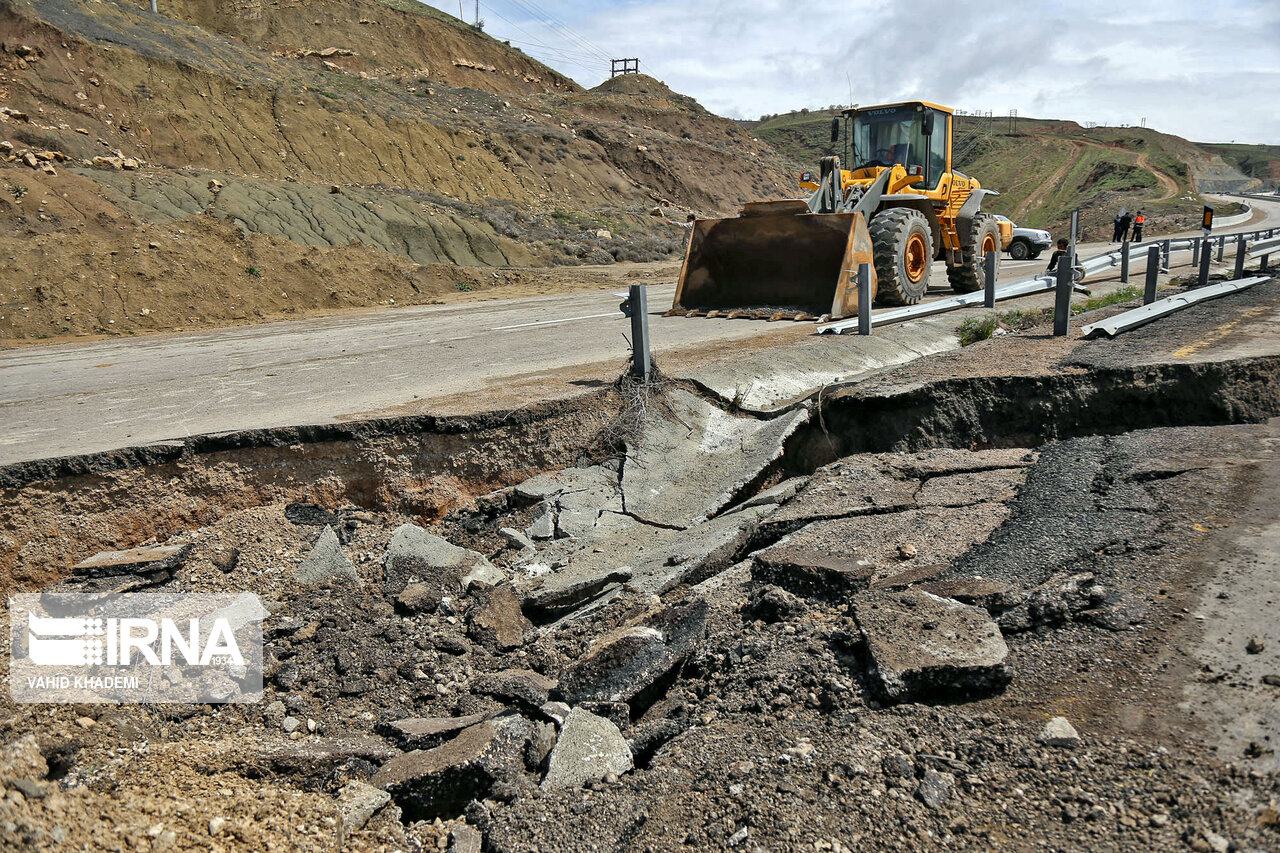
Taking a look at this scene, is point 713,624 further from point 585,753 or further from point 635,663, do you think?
point 585,753

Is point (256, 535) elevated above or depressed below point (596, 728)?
above

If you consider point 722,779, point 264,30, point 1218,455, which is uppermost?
point 264,30

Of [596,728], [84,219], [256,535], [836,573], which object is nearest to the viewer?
[596,728]

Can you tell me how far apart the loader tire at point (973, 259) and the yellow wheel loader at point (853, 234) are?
0.8 inches

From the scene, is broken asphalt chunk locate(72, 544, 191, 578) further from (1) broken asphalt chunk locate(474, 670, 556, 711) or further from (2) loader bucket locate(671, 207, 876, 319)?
(2) loader bucket locate(671, 207, 876, 319)

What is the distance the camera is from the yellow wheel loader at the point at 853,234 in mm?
10375

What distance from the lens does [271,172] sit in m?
21.3

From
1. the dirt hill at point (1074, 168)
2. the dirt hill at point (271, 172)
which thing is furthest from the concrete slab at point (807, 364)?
the dirt hill at point (1074, 168)

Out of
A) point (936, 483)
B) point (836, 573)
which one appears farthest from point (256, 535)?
point (936, 483)

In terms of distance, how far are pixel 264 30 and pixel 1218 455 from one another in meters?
41.4

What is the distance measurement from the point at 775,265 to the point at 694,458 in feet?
17.6

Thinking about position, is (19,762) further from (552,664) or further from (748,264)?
(748,264)

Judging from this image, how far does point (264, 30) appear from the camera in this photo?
36875 mm

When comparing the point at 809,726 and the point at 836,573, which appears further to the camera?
the point at 836,573
